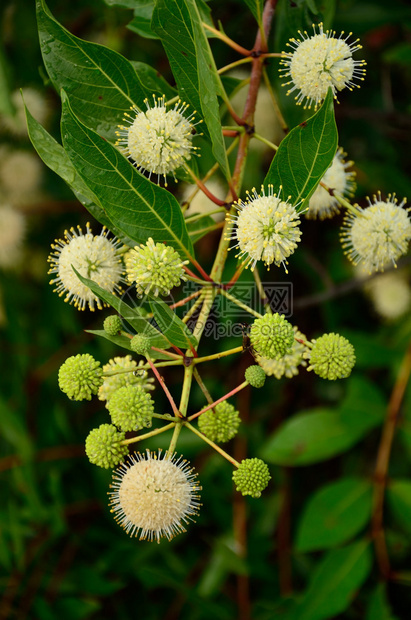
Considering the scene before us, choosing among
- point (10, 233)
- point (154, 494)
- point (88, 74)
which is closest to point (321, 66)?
point (88, 74)

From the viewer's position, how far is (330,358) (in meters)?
1.25

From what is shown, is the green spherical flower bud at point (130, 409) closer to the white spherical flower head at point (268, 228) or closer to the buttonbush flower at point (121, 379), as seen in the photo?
the buttonbush flower at point (121, 379)

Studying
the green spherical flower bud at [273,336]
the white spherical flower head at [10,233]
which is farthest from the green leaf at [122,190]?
the white spherical flower head at [10,233]

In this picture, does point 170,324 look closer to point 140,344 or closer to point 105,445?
point 140,344

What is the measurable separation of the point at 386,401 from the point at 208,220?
157 cm

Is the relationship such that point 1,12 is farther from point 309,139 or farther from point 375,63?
point 309,139

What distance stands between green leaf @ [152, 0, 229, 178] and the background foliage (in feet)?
1.79

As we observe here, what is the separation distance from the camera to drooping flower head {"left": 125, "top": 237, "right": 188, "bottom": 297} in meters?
1.17

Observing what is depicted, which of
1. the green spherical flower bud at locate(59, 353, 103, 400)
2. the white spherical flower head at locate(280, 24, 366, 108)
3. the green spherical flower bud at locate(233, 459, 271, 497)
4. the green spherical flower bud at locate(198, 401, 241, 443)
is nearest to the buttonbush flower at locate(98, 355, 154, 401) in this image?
the green spherical flower bud at locate(59, 353, 103, 400)

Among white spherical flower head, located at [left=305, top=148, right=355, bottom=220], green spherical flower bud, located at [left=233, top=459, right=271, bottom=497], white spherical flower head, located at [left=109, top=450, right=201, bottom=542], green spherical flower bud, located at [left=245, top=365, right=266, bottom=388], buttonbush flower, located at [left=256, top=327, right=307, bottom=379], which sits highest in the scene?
white spherical flower head, located at [left=305, top=148, right=355, bottom=220]

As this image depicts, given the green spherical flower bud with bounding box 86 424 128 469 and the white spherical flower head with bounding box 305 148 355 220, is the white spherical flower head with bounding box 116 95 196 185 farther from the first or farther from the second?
the green spherical flower bud with bounding box 86 424 128 469

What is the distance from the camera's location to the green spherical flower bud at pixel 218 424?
1.30 meters

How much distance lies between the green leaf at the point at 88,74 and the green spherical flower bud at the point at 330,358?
0.75 m

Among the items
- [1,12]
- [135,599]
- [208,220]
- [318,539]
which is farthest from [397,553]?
[1,12]
